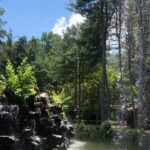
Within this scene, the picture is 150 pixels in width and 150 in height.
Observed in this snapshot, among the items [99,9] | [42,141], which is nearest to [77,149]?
[42,141]

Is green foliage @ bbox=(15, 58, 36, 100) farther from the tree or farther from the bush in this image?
the tree

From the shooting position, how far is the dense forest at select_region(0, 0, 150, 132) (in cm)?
1941

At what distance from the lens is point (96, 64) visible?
3872 cm

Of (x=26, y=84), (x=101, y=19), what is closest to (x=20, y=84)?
(x=26, y=84)

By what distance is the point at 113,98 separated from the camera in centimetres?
4638

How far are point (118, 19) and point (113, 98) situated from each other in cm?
1585

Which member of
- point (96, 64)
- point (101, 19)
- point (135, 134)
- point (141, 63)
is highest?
point (101, 19)

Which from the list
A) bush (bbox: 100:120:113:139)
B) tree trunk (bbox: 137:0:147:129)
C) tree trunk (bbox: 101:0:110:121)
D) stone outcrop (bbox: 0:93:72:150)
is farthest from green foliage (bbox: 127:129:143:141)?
tree trunk (bbox: 101:0:110:121)

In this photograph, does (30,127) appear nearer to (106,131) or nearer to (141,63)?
(141,63)

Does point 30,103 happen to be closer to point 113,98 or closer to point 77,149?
point 77,149

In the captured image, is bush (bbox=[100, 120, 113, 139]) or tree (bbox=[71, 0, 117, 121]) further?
tree (bbox=[71, 0, 117, 121])

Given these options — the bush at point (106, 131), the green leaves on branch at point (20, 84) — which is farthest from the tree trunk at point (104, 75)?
the green leaves on branch at point (20, 84)

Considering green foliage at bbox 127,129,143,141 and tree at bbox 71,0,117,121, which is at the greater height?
tree at bbox 71,0,117,121

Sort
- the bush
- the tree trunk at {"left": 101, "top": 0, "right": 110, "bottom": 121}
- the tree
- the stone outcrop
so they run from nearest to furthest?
the stone outcrop < the bush < the tree trunk at {"left": 101, "top": 0, "right": 110, "bottom": 121} < the tree
